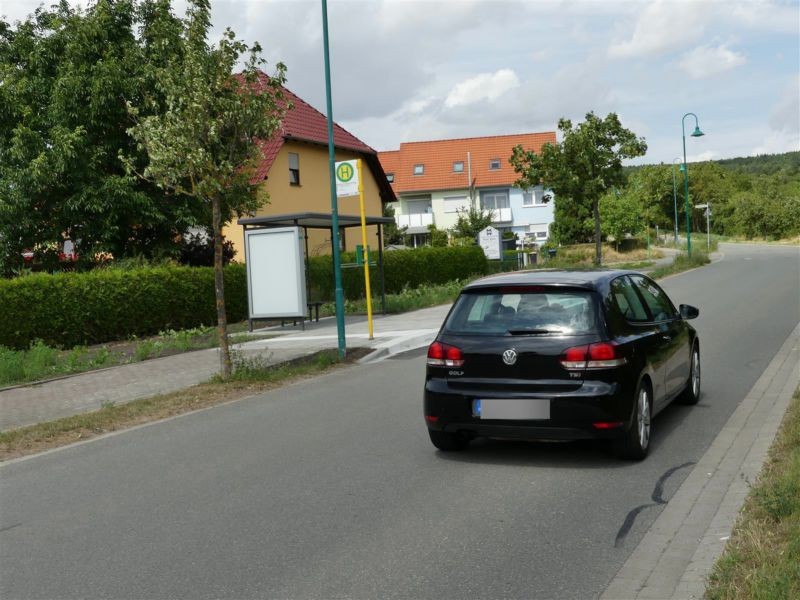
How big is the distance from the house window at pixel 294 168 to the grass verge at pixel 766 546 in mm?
32017

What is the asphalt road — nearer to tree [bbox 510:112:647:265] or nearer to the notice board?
the notice board

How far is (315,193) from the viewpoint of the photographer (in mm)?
38250

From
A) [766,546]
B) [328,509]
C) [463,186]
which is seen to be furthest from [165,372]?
[463,186]

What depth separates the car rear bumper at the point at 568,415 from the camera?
6.56 meters

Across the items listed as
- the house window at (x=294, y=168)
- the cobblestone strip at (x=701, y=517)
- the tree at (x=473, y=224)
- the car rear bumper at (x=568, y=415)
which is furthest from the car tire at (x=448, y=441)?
the tree at (x=473, y=224)

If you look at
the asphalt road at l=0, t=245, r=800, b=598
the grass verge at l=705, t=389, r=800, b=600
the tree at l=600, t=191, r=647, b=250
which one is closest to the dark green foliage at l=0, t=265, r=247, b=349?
the asphalt road at l=0, t=245, r=800, b=598

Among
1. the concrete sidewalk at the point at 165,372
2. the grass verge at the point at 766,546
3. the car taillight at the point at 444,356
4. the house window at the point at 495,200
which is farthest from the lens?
the house window at the point at 495,200

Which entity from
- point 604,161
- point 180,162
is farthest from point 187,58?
point 604,161

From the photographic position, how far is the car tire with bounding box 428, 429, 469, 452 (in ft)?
24.2

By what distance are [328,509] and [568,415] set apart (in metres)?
1.92

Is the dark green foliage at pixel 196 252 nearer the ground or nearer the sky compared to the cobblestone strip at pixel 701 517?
nearer the sky

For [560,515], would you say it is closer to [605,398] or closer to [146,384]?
[605,398]

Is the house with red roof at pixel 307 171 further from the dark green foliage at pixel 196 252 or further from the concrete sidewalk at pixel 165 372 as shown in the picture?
the concrete sidewalk at pixel 165 372

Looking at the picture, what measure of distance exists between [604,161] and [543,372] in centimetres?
2840
